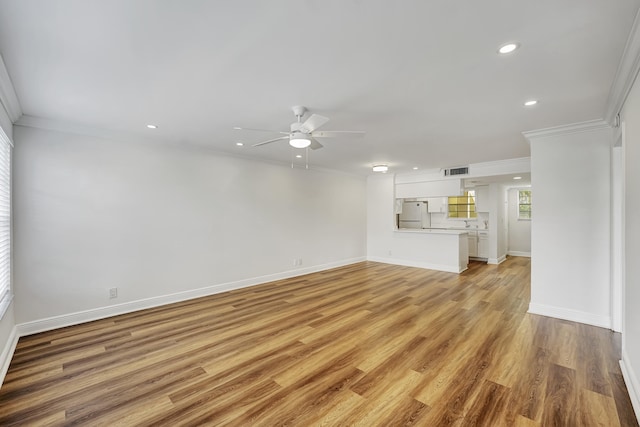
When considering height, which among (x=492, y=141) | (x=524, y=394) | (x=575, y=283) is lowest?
(x=524, y=394)

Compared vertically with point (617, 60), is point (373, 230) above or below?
below

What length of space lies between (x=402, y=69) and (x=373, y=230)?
236 inches

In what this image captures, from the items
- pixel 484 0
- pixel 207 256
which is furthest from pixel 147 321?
pixel 484 0

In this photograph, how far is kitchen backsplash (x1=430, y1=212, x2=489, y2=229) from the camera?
7.92 metres

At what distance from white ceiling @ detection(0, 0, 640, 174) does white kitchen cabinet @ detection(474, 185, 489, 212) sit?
4597mm

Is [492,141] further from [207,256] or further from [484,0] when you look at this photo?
[207,256]

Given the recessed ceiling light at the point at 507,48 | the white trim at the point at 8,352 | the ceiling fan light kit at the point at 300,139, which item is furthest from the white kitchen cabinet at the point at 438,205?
the white trim at the point at 8,352

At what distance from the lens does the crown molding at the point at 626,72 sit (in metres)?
1.71

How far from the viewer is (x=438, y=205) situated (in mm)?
8227

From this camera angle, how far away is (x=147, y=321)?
3.53m

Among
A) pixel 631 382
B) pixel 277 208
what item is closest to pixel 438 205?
pixel 277 208

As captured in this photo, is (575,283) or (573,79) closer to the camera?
(573,79)

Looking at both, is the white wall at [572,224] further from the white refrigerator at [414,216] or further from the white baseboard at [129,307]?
the white refrigerator at [414,216]

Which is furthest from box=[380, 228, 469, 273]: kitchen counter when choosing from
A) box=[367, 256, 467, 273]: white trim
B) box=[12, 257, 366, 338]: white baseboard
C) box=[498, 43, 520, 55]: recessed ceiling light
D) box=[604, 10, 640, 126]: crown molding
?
box=[498, 43, 520, 55]: recessed ceiling light
